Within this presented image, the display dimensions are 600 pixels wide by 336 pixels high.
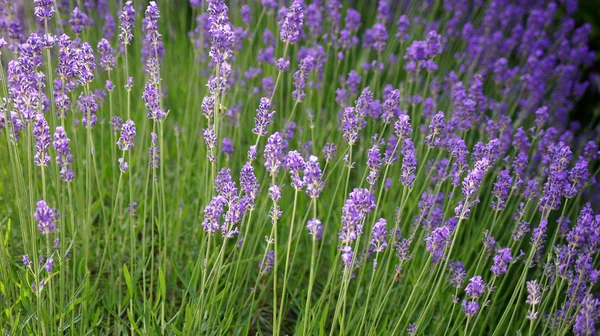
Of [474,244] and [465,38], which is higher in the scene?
[465,38]

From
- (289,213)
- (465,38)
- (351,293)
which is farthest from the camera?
(465,38)

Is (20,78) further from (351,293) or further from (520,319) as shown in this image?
(520,319)

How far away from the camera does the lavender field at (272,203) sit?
7.06 ft

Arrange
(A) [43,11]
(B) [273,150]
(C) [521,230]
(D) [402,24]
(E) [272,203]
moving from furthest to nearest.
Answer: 1. (D) [402,24]
2. (E) [272,203]
3. (C) [521,230]
4. (A) [43,11]
5. (B) [273,150]

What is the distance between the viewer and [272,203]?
3381 millimetres

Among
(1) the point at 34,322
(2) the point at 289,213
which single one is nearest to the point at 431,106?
(2) the point at 289,213

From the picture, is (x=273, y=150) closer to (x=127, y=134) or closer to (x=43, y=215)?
(x=127, y=134)

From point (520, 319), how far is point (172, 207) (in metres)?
1.70

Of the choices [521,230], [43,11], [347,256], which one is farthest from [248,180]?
[521,230]

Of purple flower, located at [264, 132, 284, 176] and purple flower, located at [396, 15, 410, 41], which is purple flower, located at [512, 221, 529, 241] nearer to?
purple flower, located at [264, 132, 284, 176]

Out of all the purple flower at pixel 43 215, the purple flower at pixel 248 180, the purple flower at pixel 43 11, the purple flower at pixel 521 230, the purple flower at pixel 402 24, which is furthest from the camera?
the purple flower at pixel 402 24

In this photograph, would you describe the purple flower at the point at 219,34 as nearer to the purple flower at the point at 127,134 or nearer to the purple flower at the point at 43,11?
the purple flower at the point at 127,134

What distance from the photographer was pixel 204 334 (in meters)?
2.49

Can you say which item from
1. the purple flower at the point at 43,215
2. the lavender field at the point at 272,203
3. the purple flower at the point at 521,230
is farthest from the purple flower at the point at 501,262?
the purple flower at the point at 43,215
